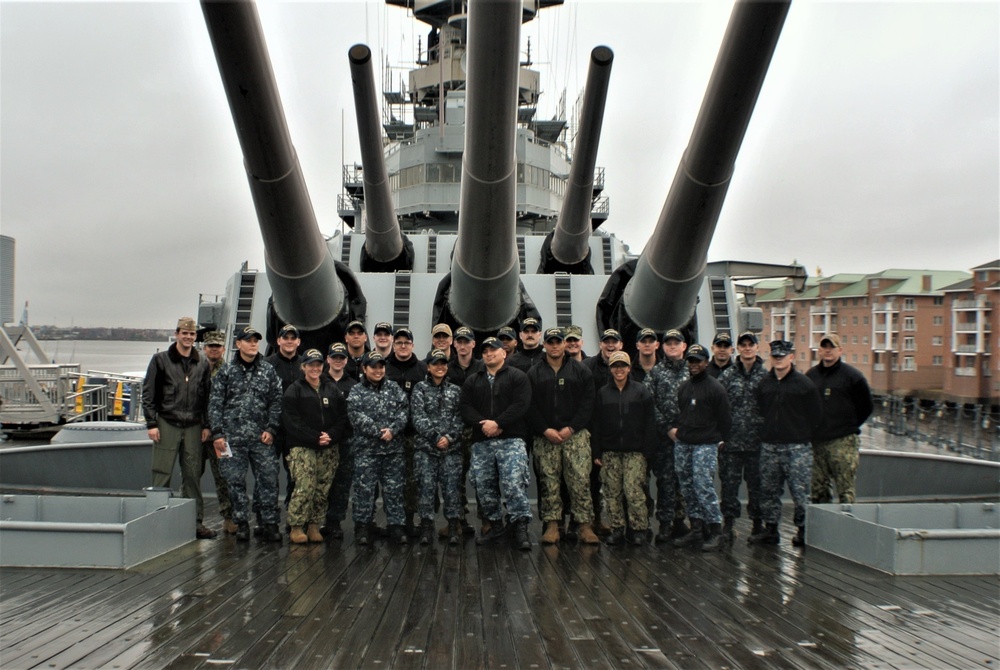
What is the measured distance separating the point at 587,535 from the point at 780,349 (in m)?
1.43

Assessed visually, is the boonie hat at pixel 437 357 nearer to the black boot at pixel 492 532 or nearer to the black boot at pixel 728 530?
the black boot at pixel 492 532

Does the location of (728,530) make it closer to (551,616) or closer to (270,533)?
(551,616)

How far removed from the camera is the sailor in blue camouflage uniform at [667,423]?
4527mm

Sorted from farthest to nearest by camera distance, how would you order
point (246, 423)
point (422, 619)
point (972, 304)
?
1. point (972, 304)
2. point (246, 423)
3. point (422, 619)

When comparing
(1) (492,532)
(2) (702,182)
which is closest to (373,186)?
(2) (702,182)

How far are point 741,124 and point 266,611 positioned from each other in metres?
2.97

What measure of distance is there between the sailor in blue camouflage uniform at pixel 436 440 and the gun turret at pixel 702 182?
4.76 ft

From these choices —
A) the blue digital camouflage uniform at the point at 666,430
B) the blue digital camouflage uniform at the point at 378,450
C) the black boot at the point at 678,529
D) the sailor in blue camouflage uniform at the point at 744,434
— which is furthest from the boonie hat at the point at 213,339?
the sailor in blue camouflage uniform at the point at 744,434

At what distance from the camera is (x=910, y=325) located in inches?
1414

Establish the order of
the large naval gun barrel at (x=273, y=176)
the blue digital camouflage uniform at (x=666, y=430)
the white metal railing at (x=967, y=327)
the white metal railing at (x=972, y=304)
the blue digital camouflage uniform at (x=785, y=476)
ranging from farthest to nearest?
the white metal railing at (x=967, y=327)
the white metal railing at (x=972, y=304)
the blue digital camouflage uniform at (x=666, y=430)
the blue digital camouflage uniform at (x=785, y=476)
the large naval gun barrel at (x=273, y=176)

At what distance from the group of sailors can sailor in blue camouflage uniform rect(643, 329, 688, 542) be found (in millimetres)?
13

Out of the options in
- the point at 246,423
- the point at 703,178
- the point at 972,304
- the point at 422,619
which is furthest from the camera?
the point at 972,304

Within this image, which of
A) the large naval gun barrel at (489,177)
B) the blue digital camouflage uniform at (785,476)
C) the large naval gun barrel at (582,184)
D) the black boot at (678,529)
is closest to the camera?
the large naval gun barrel at (489,177)

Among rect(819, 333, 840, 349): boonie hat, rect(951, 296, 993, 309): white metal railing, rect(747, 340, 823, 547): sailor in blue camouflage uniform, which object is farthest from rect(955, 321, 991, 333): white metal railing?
rect(747, 340, 823, 547): sailor in blue camouflage uniform
